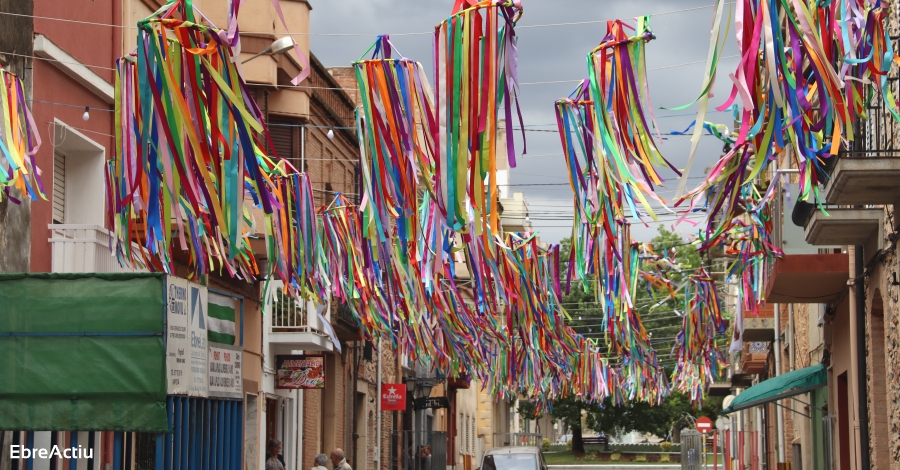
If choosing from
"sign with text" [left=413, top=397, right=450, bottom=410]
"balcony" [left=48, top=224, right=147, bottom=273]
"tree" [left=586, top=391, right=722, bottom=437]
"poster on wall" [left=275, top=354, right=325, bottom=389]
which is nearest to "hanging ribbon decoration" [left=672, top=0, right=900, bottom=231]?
"balcony" [left=48, top=224, right=147, bottom=273]

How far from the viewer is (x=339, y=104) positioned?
26.3 meters

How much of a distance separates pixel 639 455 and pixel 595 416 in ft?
11.0

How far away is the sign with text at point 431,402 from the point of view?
29.7 metres

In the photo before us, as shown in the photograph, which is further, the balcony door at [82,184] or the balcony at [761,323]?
the balcony at [761,323]

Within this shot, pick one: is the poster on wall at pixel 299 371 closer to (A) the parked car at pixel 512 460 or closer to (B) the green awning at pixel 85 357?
(A) the parked car at pixel 512 460

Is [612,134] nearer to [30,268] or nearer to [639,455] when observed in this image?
[30,268]

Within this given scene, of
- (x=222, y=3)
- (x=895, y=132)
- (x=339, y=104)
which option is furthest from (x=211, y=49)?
(x=339, y=104)

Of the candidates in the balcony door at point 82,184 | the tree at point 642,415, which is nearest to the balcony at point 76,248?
the balcony door at point 82,184

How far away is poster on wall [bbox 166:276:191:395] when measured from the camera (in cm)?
992

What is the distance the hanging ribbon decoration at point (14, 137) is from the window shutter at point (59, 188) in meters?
3.45

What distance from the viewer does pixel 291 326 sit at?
71.4 ft

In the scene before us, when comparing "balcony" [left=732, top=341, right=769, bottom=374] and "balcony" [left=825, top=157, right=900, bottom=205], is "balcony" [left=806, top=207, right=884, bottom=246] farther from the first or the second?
"balcony" [left=732, top=341, right=769, bottom=374]

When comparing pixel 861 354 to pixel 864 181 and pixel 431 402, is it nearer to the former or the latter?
pixel 864 181

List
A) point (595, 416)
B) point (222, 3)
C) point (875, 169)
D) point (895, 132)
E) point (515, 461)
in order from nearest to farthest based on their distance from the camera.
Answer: point (875, 169) < point (895, 132) < point (222, 3) < point (515, 461) < point (595, 416)
